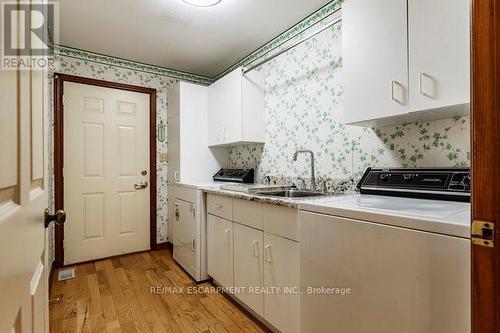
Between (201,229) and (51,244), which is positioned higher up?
(201,229)

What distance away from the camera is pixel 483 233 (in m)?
0.56

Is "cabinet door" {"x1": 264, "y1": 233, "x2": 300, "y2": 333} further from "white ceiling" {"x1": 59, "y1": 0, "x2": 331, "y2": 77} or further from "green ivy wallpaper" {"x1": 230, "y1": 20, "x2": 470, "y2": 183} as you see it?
"white ceiling" {"x1": 59, "y1": 0, "x2": 331, "y2": 77}

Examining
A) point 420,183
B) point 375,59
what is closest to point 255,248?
point 420,183

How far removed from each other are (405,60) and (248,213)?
1.30 meters

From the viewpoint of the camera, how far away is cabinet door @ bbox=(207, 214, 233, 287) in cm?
210

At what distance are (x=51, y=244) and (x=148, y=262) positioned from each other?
0.97m

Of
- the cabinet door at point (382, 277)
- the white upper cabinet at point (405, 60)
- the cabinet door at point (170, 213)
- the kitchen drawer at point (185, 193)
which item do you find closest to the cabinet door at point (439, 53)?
the white upper cabinet at point (405, 60)

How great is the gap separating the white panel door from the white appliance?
8.23ft

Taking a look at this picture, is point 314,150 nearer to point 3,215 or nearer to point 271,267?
point 271,267

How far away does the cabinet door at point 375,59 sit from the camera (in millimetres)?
1327

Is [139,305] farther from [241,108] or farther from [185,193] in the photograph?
[241,108]

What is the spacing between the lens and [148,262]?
9.70 ft

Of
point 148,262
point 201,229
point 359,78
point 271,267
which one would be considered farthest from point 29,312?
point 148,262

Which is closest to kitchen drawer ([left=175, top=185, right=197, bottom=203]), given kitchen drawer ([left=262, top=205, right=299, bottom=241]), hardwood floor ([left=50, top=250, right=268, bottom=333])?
hardwood floor ([left=50, top=250, right=268, bottom=333])
